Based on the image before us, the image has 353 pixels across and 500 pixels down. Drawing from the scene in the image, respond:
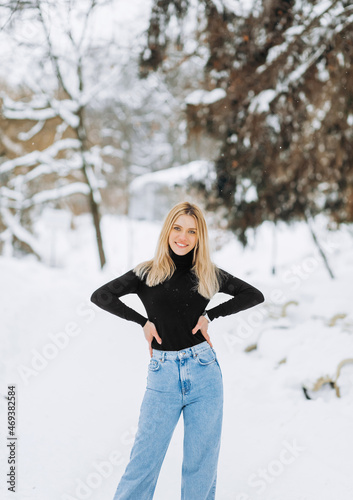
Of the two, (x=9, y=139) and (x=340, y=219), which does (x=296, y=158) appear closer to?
(x=340, y=219)

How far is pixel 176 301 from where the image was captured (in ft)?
7.51

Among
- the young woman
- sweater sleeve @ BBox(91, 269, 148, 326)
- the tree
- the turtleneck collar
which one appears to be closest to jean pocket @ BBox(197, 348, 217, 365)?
the young woman

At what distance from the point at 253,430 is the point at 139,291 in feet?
7.53

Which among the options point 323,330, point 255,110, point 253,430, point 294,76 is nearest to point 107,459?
point 253,430

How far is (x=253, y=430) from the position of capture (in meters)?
3.94

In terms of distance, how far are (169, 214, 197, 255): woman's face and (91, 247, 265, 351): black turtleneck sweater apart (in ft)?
0.17

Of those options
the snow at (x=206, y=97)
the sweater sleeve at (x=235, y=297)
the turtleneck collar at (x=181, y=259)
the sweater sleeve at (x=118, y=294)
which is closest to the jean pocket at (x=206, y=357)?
the sweater sleeve at (x=235, y=297)

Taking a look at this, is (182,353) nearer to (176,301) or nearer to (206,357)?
(206,357)

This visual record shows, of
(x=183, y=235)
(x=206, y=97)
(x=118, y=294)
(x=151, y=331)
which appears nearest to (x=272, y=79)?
(x=206, y=97)

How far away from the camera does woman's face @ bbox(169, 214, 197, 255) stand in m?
2.34

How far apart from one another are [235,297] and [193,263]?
11.8 inches

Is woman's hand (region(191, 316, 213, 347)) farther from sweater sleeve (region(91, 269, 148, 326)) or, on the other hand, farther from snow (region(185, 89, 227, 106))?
snow (region(185, 89, 227, 106))

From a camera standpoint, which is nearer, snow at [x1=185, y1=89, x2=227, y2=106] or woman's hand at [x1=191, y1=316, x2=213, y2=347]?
woman's hand at [x1=191, y1=316, x2=213, y2=347]

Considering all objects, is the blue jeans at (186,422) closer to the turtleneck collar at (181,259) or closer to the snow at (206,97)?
the turtleneck collar at (181,259)
